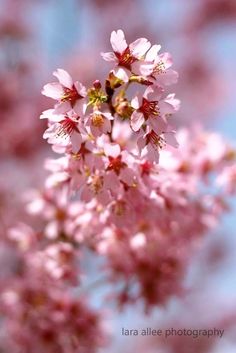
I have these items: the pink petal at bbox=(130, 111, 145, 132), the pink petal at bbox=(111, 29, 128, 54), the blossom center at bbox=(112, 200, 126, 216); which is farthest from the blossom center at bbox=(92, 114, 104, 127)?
the blossom center at bbox=(112, 200, 126, 216)

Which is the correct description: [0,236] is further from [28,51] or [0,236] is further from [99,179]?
[28,51]

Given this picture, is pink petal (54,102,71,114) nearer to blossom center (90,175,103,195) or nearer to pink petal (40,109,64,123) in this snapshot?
pink petal (40,109,64,123)

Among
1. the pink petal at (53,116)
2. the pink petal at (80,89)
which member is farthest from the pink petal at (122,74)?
the pink petal at (53,116)

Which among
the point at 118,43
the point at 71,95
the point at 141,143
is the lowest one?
the point at 141,143

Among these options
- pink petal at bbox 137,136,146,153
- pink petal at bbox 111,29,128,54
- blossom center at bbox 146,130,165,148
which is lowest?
pink petal at bbox 137,136,146,153

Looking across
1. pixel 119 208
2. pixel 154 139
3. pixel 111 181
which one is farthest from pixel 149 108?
pixel 119 208

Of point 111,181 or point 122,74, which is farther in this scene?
point 111,181

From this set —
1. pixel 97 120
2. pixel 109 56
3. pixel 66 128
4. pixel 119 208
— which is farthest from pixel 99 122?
pixel 119 208

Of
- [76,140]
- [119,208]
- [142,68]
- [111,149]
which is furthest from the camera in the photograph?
[119,208]

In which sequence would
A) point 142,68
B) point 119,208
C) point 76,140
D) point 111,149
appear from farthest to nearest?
point 119,208 < point 111,149 < point 76,140 < point 142,68

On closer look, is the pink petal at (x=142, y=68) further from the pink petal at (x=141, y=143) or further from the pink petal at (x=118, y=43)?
the pink petal at (x=141, y=143)

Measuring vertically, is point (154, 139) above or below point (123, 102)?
below

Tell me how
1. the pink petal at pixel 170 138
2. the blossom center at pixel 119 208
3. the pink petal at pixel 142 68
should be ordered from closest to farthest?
the pink petal at pixel 142 68
the pink petal at pixel 170 138
the blossom center at pixel 119 208

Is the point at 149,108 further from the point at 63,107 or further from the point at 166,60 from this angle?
the point at 63,107
